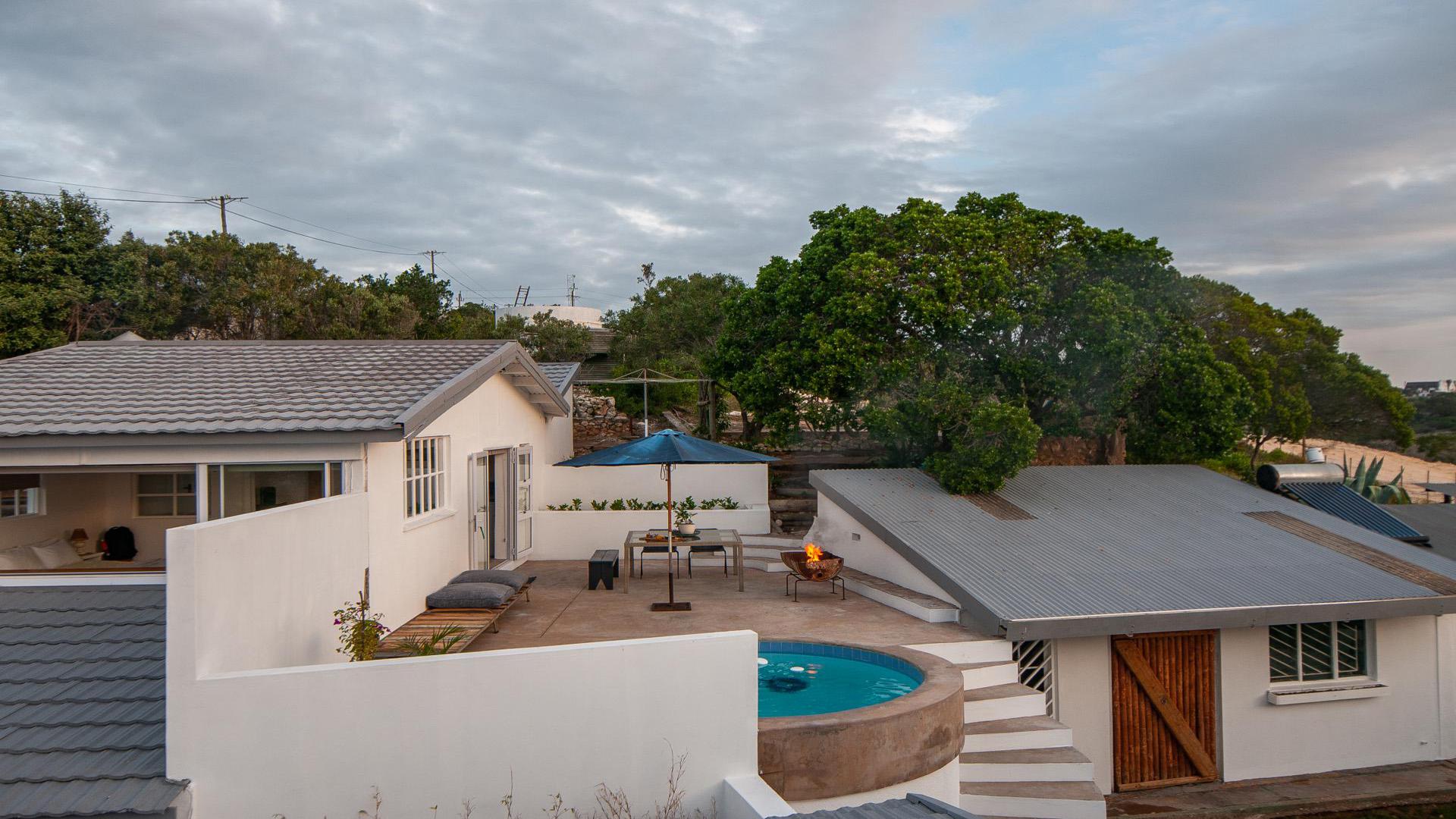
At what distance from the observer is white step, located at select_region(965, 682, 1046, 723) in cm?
787

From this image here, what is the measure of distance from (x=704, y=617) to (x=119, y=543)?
8304 millimetres

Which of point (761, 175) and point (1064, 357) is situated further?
point (761, 175)

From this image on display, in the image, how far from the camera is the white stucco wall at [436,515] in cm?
839

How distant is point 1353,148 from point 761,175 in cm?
1246

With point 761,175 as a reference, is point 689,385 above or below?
below

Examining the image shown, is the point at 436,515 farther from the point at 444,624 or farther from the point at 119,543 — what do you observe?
the point at 119,543

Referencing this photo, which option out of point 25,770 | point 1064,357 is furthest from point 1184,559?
point 25,770

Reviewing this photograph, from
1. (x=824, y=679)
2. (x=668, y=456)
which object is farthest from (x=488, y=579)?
(x=824, y=679)

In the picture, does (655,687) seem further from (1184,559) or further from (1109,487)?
(1109,487)

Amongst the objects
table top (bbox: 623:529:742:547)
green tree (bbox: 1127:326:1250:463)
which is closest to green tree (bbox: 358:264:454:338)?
table top (bbox: 623:529:742:547)

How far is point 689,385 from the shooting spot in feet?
80.6

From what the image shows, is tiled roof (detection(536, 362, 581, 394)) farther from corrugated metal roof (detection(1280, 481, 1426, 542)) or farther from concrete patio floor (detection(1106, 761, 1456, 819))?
corrugated metal roof (detection(1280, 481, 1426, 542))

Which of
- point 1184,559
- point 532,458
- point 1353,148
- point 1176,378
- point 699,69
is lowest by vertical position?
point 1184,559

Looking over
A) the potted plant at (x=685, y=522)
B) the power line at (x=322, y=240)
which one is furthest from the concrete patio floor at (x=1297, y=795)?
the power line at (x=322, y=240)
